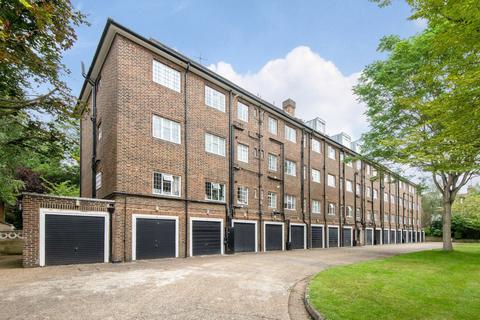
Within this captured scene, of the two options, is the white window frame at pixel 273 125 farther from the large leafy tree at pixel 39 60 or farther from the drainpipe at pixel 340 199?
the large leafy tree at pixel 39 60

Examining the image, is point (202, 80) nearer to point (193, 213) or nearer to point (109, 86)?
point (109, 86)

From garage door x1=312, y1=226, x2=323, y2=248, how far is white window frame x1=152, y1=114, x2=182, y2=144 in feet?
54.3

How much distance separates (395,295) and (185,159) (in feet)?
40.6

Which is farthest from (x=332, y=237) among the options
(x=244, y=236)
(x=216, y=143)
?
(x=216, y=143)

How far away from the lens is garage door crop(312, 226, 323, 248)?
1063 inches

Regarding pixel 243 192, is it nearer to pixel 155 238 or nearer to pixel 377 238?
pixel 155 238

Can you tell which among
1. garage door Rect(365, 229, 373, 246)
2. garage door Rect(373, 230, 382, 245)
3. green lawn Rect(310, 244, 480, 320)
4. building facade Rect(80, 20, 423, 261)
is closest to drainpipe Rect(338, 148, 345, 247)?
building facade Rect(80, 20, 423, 261)

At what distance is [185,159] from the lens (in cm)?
1691

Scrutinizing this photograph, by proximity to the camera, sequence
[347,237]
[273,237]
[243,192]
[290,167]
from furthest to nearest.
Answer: [347,237]
[290,167]
[273,237]
[243,192]

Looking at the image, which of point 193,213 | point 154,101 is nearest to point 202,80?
point 154,101

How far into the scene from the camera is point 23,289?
25.1 feet

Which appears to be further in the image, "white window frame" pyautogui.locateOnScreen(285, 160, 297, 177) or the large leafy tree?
"white window frame" pyautogui.locateOnScreen(285, 160, 297, 177)

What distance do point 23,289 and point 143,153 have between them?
330 inches

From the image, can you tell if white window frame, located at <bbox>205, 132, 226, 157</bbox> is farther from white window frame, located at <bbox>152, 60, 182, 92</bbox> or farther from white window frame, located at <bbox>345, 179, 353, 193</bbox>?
white window frame, located at <bbox>345, 179, 353, 193</bbox>
